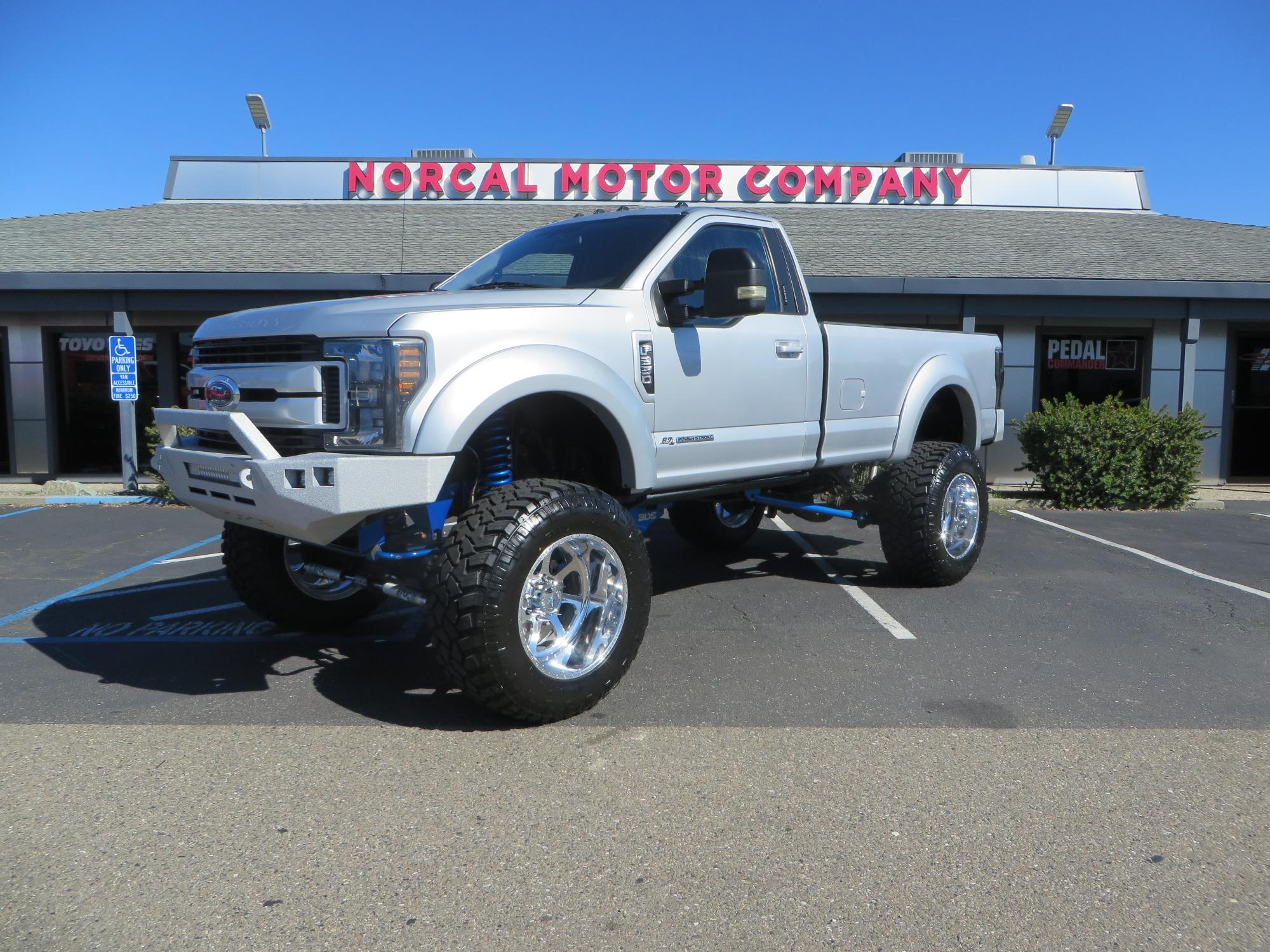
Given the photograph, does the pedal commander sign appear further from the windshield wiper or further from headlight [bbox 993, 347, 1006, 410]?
the windshield wiper

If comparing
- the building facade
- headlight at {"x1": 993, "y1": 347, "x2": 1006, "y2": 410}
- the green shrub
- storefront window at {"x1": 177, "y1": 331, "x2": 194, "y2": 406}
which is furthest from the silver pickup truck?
storefront window at {"x1": 177, "y1": 331, "x2": 194, "y2": 406}

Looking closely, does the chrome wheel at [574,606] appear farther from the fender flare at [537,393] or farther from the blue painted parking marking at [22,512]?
the blue painted parking marking at [22,512]

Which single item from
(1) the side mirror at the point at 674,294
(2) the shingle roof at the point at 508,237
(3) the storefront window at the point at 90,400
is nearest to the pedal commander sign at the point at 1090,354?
(2) the shingle roof at the point at 508,237

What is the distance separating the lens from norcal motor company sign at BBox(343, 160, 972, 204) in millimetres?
17391

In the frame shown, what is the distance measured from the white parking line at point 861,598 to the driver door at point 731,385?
1117 mm

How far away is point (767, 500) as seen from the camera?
257 inches

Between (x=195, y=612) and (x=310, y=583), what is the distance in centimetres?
137

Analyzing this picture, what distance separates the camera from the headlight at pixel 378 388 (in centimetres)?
368

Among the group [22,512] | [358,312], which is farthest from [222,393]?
[22,512]

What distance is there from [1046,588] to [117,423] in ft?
45.1

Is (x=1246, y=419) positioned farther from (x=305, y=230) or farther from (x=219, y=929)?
(x=219, y=929)

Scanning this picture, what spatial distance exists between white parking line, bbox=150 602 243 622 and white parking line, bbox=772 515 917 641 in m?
4.11

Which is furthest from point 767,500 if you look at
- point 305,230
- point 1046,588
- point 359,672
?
point 305,230

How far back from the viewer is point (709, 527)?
26.2 ft
